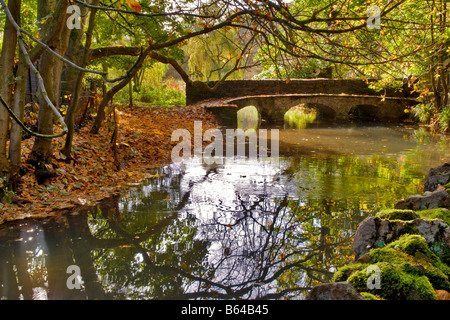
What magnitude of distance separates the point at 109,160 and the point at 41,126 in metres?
2.07

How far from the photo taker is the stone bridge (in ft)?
68.0

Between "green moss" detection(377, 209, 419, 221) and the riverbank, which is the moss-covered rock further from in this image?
"green moss" detection(377, 209, 419, 221)

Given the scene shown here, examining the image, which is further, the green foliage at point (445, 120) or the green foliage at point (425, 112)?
the green foliage at point (425, 112)

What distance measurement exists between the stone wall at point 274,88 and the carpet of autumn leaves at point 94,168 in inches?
330

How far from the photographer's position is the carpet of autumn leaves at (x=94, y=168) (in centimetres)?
575

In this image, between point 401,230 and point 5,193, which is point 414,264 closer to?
point 401,230

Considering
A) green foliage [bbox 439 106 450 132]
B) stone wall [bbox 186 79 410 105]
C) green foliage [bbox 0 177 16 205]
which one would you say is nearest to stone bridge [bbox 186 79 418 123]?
stone wall [bbox 186 79 410 105]

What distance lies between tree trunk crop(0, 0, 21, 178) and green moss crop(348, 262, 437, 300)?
477 cm

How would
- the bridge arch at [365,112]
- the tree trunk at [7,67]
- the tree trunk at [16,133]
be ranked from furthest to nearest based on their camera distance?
1. the bridge arch at [365,112]
2. the tree trunk at [16,133]
3. the tree trunk at [7,67]

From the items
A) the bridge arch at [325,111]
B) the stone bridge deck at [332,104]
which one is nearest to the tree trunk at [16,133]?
the stone bridge deck at [332,104]

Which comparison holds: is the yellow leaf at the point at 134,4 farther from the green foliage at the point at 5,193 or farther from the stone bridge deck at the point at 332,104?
the stone bridge deck at the point at 332,104

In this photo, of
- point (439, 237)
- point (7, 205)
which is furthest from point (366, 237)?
point (7, 205)

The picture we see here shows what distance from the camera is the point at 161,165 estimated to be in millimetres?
9266
